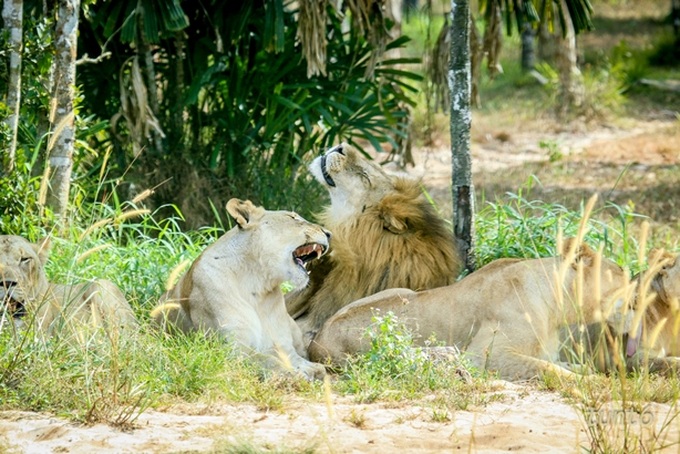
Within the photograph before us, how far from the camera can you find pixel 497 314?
19.0 feet

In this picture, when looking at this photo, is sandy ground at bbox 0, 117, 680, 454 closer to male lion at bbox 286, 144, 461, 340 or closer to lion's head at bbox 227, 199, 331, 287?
lion's head at bbox 227, 199, 331, 287

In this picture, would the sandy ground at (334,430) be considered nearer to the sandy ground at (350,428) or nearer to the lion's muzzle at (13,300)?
the sandy ground at (350,428)

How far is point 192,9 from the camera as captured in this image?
977cm

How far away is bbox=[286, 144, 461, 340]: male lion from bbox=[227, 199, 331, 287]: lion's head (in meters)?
0.68

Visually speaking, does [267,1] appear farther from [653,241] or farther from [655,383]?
[655,383]

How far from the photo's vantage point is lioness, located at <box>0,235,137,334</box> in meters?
5.35

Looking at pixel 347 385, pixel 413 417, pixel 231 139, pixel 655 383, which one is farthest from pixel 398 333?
pixel 231 139

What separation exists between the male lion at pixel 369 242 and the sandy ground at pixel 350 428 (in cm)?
144

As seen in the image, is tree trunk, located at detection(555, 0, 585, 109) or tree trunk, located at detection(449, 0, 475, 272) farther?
tree trunk, located at detection(555, 0, 585, 109)

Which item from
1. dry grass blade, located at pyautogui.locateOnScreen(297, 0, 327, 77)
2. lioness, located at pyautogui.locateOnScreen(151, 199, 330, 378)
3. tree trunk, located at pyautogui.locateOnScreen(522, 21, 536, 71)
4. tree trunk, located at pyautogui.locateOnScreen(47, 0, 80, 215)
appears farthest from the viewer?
tree trunk, located at pyautogui.locateOnScreen(522, 21, 536, 71)

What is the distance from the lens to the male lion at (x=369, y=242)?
677 centimetres

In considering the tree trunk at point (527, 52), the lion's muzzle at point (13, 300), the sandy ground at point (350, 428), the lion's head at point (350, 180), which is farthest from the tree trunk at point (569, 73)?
the lion's muzzle at point (13, 300)

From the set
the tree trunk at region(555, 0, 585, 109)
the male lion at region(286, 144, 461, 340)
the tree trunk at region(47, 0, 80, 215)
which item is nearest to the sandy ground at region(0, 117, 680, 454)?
the male lion at region(286, 144, 461, 340)

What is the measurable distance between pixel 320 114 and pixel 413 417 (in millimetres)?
5048
